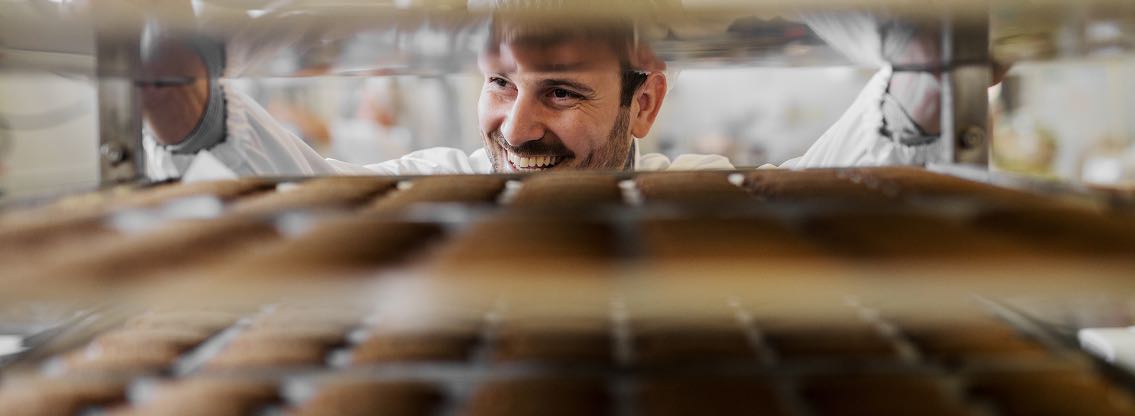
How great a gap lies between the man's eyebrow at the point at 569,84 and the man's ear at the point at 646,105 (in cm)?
14

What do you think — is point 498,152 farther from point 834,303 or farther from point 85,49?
point 834,303

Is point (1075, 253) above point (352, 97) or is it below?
below

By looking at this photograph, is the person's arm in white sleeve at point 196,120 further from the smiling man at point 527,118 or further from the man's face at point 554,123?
the man's face at point 554,123

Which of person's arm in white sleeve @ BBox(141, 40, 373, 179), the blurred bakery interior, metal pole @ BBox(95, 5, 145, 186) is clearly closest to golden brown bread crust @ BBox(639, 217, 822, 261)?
the blurred bakery interior

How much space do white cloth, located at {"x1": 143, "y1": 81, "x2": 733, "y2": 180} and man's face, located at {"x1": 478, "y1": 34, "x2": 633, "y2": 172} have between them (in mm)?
59

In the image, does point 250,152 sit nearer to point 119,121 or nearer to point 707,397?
point 119,121

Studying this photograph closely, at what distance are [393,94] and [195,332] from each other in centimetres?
187

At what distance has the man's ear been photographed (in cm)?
125

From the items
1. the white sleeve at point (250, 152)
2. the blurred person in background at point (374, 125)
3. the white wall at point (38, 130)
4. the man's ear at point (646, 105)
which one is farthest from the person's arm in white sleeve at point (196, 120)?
the blurred person in background at point (374, 125)

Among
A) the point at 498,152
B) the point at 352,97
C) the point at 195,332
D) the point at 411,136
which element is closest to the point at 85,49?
the point at 195,332

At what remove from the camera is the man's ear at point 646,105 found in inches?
49.2

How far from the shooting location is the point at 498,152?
130cm

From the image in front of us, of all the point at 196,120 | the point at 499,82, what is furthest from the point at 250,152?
the point at 499,82

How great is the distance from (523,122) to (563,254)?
85 centimetres
